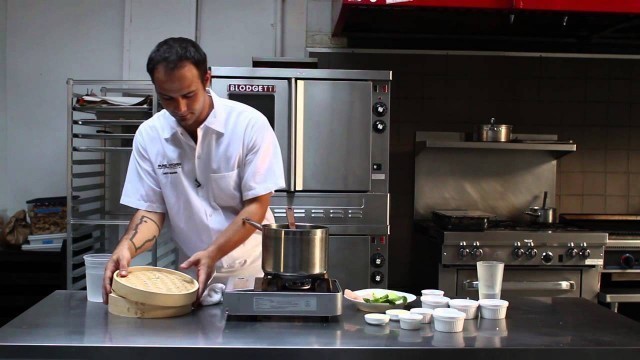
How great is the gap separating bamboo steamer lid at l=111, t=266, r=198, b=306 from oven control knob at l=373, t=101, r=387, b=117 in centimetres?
200

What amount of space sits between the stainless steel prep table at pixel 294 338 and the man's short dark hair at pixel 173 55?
0.77 metres

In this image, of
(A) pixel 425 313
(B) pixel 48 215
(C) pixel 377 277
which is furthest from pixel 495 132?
(B) pixel 48 215

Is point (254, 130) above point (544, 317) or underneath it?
above

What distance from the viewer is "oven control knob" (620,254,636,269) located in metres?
3.77

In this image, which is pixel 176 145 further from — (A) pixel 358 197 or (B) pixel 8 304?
(B) pixel 8 304

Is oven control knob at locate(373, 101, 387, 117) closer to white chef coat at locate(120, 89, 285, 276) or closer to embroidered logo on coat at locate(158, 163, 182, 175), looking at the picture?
white chef coat at locate(120, 89, 285, 276)

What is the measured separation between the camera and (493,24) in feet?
13.7

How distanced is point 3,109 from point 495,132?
131 inches

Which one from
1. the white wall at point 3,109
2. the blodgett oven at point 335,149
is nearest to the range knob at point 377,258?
the blodgett oven at point 335,149

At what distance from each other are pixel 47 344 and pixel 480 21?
3.38 m

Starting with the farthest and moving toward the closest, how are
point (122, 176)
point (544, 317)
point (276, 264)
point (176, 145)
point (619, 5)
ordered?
point (122, 176) < point (619, 5) < point (176, 145) < point (544, 317) < point (276, 264)

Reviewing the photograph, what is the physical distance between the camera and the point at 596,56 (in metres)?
4.49

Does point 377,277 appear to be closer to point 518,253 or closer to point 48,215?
point 518,253

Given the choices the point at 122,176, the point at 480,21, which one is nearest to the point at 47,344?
the point at 122,176
